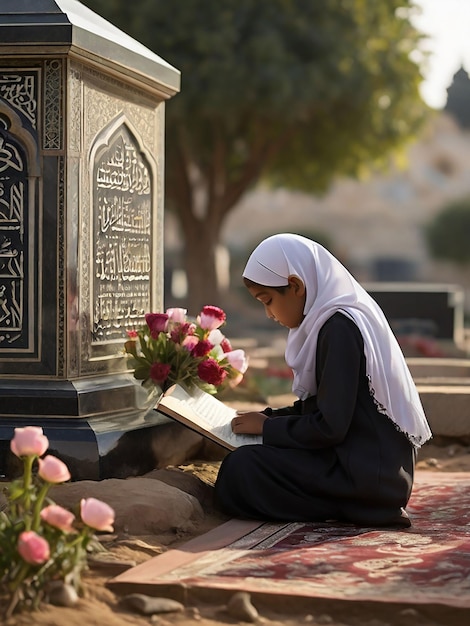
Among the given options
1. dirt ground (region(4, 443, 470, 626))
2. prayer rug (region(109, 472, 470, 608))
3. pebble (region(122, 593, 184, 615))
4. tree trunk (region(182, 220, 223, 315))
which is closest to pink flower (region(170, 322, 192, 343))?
prayer rug (region(109, 472, 470, 608))

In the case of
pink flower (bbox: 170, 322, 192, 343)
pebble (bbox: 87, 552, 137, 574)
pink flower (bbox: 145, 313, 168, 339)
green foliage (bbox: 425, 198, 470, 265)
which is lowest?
pebble (bbox: 87, 552, 137, 574)

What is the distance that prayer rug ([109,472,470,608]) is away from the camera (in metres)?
3.41

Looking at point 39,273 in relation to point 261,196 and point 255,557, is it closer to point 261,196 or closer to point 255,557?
point 255,557

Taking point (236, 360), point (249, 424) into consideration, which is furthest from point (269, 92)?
point (249, 424)

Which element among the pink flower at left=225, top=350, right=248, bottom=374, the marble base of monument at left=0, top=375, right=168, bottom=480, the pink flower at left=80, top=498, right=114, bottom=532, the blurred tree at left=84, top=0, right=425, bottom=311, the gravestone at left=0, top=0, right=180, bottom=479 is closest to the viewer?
the pink flower at left=80, top=498, right=114, bottom=532

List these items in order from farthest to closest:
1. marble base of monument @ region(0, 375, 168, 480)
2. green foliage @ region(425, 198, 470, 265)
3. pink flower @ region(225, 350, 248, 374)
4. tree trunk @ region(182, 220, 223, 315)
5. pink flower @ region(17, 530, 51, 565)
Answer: green foliage @ region(425, 198, 470, 265), tree trunk @ region(182, 220, 223, 315), pink flower @ region(225, 350, 248, 374), marble base of monument @ region(0, 375, 168, 480), pink flower @ region(17, 530, 51, 565)

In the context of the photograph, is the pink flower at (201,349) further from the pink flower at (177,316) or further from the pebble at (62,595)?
the pebble at (62,595)

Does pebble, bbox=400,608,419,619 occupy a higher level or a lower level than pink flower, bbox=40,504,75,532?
lower

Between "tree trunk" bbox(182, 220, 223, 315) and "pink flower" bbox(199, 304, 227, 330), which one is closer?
"pink flower" bbox(199, 304, 227, 330)

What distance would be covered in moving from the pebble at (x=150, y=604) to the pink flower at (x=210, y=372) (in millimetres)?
1856

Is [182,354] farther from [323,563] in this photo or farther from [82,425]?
[323,563]

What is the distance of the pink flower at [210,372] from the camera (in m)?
5.13

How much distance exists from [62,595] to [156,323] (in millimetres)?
2099

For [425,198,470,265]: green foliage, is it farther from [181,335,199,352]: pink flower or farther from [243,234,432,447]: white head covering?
[243,234,432,447]: white head covering
